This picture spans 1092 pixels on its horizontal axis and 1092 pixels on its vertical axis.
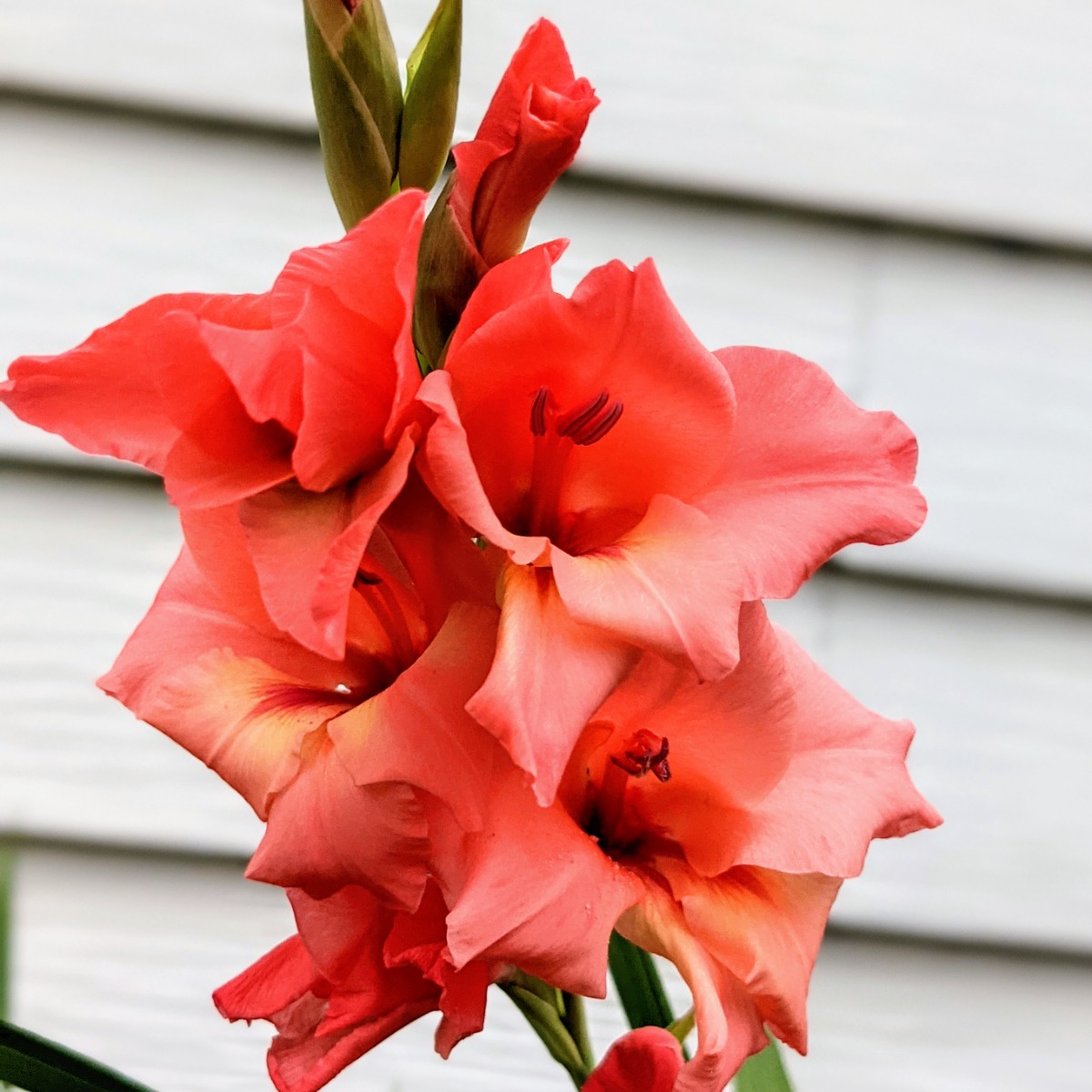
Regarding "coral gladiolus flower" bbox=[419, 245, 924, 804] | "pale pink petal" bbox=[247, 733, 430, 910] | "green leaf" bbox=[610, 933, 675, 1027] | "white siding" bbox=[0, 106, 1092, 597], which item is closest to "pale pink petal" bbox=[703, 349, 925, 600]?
"coral gladiolus flower" bbox=[419, 245, 924, 804]

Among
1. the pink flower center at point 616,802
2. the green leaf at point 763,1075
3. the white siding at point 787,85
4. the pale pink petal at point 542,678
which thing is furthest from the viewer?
the white siding at point 787,85

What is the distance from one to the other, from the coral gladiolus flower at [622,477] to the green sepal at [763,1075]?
267 millimetres

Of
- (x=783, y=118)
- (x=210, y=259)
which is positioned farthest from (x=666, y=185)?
(x=210, y=259)

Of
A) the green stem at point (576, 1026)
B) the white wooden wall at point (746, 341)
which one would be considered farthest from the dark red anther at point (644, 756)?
the white wooden wall at point (746, 341)

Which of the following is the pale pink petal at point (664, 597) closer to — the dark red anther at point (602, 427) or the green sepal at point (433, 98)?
the dark red anther at point (602, 427)

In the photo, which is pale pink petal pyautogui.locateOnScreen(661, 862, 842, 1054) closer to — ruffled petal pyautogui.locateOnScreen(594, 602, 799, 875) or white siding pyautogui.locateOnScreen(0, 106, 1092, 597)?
ruffled petal pyautogui.locateOnScreen(594, 602, 799, 875)

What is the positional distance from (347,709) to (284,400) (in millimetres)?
97

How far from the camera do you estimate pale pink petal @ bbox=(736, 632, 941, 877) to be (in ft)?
1.05

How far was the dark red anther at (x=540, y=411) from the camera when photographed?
31 centimetres

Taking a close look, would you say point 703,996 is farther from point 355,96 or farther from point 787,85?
point 787,85

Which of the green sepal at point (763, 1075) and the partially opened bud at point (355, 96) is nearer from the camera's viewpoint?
the partially opened bud at point (355, 96)

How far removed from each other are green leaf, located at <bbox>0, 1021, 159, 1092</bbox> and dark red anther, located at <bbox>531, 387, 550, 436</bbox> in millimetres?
252

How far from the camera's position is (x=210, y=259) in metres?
0.77

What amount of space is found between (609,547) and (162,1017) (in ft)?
2.21
